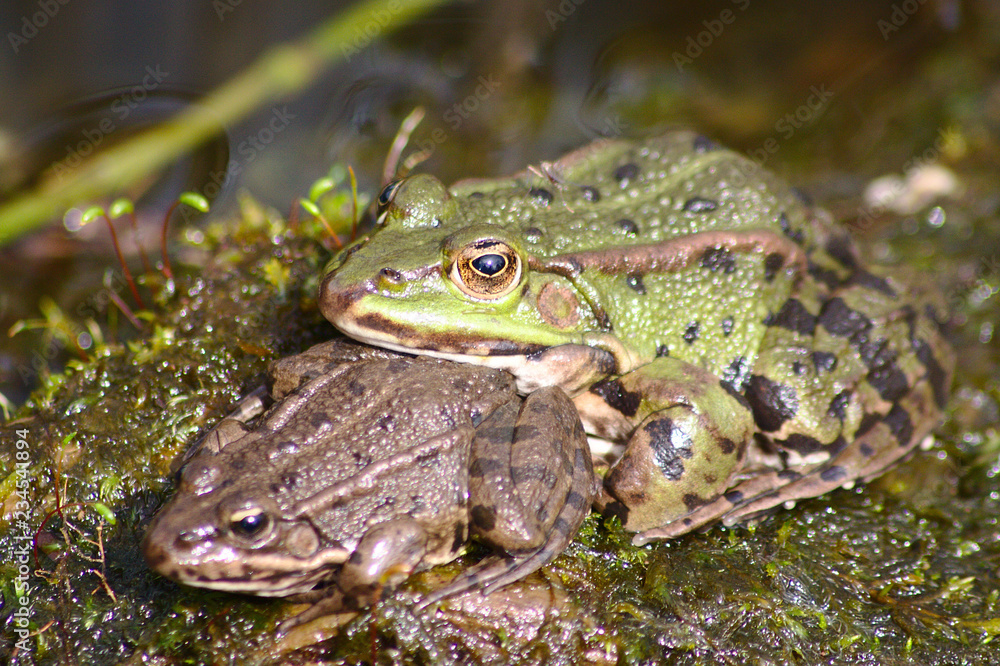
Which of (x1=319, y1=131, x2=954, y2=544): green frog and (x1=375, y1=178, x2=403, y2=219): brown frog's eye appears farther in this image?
(x1=375, y1=178, x2=403, y2=219): brown frog's eye

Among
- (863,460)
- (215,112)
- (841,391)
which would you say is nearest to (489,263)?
(841,391)

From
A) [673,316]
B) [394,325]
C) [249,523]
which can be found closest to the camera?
[249,523]

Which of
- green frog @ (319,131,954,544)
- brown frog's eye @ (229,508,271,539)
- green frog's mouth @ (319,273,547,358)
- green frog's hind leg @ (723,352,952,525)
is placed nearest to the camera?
brown frog's eye @ (229,508,271,539)

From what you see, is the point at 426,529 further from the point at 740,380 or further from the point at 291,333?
the point at 740,380

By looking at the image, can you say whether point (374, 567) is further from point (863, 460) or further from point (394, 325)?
point (863, 460)

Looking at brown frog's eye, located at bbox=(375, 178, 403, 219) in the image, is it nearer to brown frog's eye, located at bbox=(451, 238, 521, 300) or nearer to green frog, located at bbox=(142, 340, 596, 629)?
brown frog's eye, located at bbox=(451, 238, 521, 300)

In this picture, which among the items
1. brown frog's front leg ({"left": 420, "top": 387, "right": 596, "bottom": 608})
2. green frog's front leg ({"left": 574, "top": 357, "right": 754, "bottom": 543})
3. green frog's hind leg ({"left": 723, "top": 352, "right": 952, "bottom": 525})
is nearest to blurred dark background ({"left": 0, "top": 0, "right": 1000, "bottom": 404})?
green frog's hind leg ({"left": 723, "top": 352, "right": 952, "bottom": 525})

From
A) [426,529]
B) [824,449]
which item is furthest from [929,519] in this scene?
[426,529]
